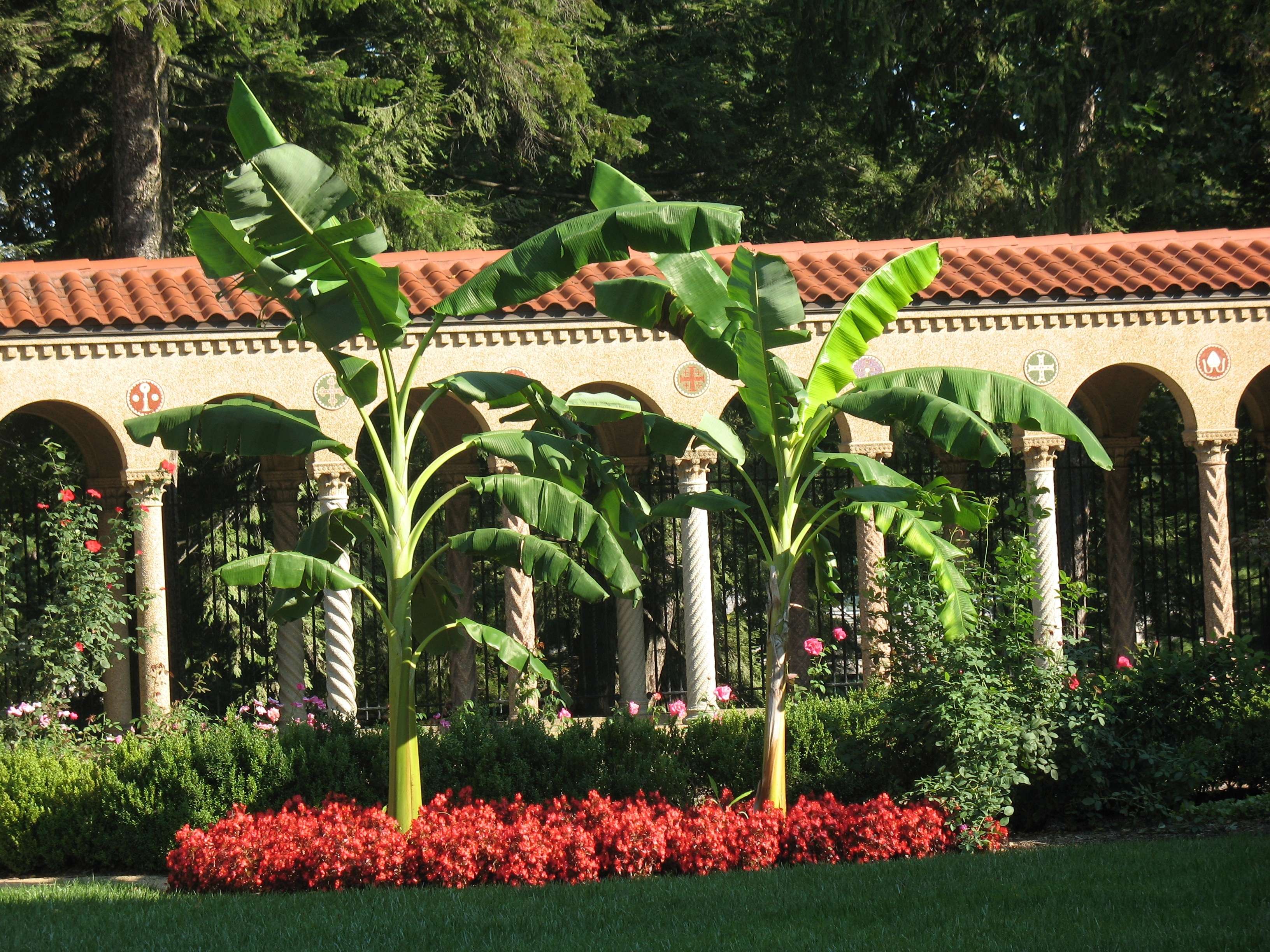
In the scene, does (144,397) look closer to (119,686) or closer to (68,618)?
(68,618)

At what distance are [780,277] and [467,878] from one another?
4428 millimetres

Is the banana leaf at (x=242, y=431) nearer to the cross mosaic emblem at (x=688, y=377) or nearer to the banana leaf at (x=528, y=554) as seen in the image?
the banana leaf at (x=528, y=554)

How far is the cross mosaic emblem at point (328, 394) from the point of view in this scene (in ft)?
45.4

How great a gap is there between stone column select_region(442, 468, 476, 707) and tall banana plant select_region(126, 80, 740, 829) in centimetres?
653

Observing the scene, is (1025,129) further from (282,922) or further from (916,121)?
(282,922)

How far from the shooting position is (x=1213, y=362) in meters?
14.5

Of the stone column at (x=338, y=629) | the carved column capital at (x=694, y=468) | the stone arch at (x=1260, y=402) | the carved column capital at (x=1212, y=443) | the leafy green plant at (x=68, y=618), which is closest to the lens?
the leafy green plant at (x=68, y=618)

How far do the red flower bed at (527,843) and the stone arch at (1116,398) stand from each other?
28.9 ft

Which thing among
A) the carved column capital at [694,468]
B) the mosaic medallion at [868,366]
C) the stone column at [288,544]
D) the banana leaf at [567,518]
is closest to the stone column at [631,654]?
the carved column capital at [694,468]

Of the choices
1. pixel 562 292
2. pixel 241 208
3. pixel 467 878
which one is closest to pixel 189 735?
pixel 467 878

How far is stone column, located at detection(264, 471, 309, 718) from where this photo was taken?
591 inches

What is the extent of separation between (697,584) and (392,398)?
17.2 feet

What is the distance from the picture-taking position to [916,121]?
2445 cm

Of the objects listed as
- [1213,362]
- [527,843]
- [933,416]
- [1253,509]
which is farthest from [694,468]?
[1253,509]
